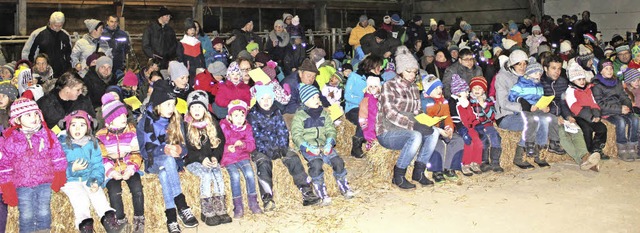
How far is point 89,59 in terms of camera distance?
7434mm

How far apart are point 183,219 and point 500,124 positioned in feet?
12.0

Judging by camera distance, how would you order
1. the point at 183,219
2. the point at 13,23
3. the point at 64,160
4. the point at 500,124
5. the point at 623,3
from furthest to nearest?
the point at 623,3 < the point at 13,23 < the point at 500,124 < the point at 183,219 < the point at 64,160

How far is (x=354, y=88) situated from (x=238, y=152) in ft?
8.01

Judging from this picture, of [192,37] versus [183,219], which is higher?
[192,37]

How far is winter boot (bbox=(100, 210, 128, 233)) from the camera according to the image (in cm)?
Result: 447

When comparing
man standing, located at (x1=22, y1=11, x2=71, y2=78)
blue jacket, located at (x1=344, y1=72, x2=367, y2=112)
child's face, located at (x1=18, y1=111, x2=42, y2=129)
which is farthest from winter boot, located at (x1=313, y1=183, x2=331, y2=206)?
man standing, located at (x1=22, y1=11, x2=71, y2=78)

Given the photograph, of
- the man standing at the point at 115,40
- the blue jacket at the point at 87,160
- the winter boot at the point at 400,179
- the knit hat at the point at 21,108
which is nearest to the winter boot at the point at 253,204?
the blue jacket at the point at 87,160

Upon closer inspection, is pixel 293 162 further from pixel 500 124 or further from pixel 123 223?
pixel 500 124

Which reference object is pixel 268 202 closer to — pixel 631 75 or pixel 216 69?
pixel 216 69

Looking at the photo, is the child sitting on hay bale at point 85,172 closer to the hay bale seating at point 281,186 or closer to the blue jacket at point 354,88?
the hay bale seating at point 281,186

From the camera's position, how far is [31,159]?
435 centimetres

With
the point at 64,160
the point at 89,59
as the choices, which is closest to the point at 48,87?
the point at 89,59

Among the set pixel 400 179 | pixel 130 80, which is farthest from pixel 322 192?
pixel 130 80

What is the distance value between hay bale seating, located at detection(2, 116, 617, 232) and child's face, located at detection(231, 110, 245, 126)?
46cm
